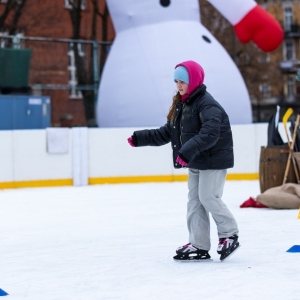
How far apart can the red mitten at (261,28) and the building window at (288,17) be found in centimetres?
4417

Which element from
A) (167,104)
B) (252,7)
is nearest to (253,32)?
(252,7)

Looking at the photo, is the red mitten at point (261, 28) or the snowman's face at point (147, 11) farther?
the snowman's face at point (147, 11)

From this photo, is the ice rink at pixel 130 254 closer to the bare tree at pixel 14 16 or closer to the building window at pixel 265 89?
the bare tree at pixel 14 16

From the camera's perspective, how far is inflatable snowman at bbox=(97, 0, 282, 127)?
40.6ft

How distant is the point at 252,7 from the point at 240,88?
1321 millimetres

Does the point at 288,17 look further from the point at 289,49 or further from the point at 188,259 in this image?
the point at 188,259

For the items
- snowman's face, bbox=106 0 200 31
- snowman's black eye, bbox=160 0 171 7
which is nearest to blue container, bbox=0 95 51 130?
snowman's face, bbox=106 0 200 31

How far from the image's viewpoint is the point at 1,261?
5223 mm

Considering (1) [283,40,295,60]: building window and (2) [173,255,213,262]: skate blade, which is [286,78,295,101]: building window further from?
(2) [173,255,213,262]: skate blade

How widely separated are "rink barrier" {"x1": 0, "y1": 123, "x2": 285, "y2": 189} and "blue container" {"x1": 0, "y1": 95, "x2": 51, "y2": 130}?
1192mm

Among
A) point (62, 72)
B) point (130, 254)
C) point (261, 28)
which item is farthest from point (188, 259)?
point (62, 72)

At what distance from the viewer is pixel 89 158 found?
12156mm

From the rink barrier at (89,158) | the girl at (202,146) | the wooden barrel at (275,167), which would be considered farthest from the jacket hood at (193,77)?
the rink barrier at (89,158)

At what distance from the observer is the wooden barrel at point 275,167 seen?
347 inches
